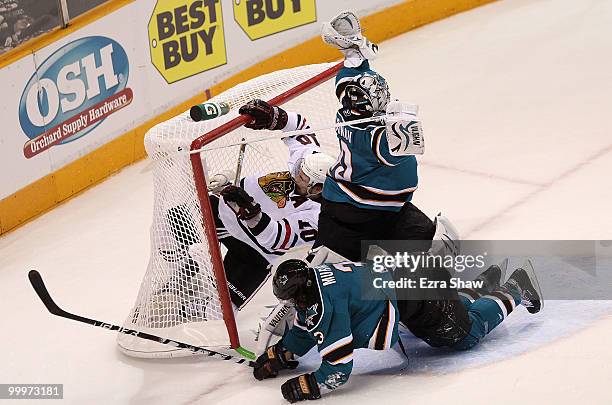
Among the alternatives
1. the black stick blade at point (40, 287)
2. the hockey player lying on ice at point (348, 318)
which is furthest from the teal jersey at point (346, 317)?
the black stick blade at point (40, 287)

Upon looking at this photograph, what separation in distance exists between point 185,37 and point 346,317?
9.41 ft

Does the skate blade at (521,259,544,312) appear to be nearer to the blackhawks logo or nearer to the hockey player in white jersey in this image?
the hockey player in white jersey

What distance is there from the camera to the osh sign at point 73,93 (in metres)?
5.66

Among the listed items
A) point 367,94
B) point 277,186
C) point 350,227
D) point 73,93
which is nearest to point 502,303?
point 350,227

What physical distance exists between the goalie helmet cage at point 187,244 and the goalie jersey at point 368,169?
0.40 m

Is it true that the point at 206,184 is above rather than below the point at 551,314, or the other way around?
above

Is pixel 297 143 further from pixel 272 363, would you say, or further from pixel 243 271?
pixel 272 363

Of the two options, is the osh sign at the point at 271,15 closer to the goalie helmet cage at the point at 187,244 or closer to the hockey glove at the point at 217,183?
the goalie helmet cage at the point at 187,244

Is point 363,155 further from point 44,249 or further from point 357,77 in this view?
point 44,249

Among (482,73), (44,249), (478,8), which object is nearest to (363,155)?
(44,249)

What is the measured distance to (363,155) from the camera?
3.96 metres

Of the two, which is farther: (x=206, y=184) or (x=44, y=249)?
(x=44, y=249)

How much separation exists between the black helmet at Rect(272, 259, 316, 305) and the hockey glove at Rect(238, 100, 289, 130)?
2.33 ft

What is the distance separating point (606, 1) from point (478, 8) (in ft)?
2.47
